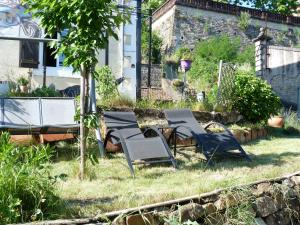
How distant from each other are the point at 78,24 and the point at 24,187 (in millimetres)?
2001

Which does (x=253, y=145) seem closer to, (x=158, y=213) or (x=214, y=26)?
(x=158, y=213)

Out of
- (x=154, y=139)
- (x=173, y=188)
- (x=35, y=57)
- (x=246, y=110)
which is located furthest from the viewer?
(x=35, y=57)

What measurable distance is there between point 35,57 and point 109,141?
5.68 metres

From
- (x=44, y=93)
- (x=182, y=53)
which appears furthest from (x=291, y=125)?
(x=182, y=53)

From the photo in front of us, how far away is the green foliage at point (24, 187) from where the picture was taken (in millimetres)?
3215

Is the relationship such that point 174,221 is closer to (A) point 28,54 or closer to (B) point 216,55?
(A) point 28,54

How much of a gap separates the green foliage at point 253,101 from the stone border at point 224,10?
12.7m

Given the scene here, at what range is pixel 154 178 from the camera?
500 centimetres

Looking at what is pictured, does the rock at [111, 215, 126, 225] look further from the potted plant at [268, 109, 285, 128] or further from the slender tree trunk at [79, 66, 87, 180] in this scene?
the potted plant at [268, 109, 285, 128]

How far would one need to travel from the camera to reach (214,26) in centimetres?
2167

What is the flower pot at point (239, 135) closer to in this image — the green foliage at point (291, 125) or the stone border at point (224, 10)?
the green foliage at point (291, 125)

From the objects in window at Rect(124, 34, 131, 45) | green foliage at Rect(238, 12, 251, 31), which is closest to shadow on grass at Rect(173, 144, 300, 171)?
window at Rect(124, 34, 131, 45)

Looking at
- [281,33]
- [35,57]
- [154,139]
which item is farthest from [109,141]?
[281,33]

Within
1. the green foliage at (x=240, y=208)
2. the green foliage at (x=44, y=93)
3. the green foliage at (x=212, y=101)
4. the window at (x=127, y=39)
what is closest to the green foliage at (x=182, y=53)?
the window at (x=127, y=39)
